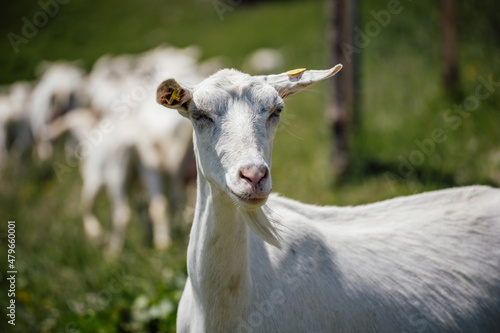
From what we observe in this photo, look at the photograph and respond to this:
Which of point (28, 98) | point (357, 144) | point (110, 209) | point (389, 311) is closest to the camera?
point (389, 311)

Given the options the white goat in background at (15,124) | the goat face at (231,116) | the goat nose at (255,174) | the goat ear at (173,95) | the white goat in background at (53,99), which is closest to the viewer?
the goat nose at (255,174)

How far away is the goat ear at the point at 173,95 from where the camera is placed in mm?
2399

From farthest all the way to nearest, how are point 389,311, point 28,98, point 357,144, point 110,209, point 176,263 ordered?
point 28,98, point 110,209, point 357,144, point 176,263, point 389,311

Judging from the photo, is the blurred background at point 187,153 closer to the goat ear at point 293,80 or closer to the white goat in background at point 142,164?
the white goat in background at point 142,164

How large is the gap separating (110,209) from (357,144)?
13.9ft

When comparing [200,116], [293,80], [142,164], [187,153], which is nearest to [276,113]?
[293,80]

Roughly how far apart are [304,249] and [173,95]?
1180mm

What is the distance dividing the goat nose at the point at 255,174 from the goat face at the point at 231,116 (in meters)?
0.04

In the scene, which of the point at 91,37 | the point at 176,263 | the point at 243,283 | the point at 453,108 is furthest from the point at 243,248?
the point at 91,37

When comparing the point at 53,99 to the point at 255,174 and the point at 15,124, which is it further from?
the point at 255,174

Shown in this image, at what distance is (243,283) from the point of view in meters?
2.63

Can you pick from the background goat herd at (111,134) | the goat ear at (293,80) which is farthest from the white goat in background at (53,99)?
the goat ear at (293,80)

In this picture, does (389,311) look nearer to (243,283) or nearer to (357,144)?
(243,283)

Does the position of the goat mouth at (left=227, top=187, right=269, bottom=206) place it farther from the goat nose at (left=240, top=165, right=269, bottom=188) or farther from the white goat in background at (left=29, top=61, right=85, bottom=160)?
the white goat in background at (left=29, top=61, right=85, bottom=160)
